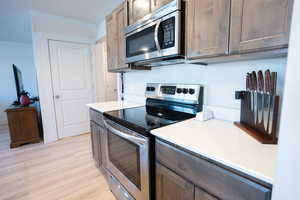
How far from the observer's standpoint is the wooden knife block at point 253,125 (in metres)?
0.76

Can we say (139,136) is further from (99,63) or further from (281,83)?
(99,63)

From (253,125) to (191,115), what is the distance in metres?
0.50

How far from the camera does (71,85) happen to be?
3227 mm

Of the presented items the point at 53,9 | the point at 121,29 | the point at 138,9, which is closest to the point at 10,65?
the point at 53,9

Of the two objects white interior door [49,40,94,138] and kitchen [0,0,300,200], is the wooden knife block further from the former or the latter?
white interior door [49,40,94,138]

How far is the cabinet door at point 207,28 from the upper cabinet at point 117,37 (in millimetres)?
826

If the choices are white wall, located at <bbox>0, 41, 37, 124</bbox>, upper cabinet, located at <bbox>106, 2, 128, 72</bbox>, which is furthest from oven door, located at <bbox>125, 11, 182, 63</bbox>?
white wall, located at <bbox>0, 41, 37, 124</bbox>

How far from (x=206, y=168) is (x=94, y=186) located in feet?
5.19

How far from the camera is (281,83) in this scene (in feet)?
3.06

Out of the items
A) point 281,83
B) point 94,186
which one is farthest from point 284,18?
point 94,186

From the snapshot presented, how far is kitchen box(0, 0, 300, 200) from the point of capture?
59 cm

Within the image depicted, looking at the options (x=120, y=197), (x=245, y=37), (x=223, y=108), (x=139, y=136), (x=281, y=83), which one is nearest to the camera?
(x=245, y=37)

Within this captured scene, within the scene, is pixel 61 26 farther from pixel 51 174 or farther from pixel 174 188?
pixel 174 188

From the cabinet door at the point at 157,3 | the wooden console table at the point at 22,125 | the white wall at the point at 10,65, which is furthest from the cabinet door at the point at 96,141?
the white wall at the point at 10,65
